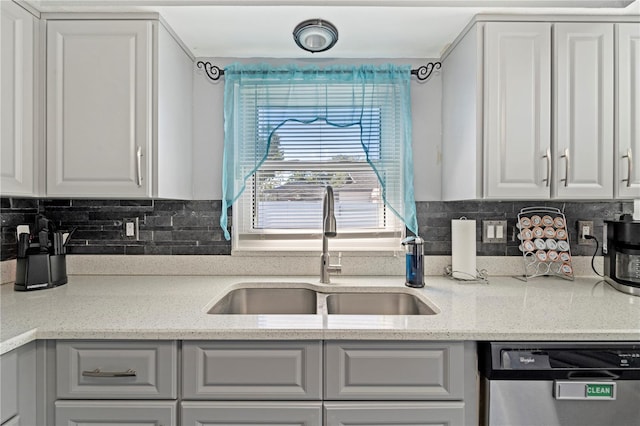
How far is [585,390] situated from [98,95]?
215 cm

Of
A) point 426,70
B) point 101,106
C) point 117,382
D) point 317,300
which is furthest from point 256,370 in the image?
point 426,70

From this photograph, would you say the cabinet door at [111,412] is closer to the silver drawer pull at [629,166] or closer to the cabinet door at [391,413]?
the cabinet door at [391,413]

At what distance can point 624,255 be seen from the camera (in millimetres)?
1585

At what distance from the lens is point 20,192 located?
4.85ft

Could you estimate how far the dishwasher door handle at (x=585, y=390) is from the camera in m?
1.11

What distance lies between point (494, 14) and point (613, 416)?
5.23 feet

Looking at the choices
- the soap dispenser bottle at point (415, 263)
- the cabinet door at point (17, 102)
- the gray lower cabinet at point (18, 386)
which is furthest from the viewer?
the soap dispenser bottle at point (415, 263)

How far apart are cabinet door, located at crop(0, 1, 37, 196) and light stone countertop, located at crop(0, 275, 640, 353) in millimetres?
502

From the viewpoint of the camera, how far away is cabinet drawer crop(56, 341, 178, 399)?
1.14m

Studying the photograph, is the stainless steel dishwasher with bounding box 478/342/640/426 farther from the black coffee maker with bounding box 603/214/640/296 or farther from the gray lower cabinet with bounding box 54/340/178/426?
the gray lower cabinet with bounding box 54/340/178/426

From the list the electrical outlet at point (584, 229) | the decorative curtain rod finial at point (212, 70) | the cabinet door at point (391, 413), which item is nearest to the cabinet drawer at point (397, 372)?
the cabinet door at point (391, 413)

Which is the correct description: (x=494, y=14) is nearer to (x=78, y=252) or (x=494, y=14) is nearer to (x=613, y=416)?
(x=613, y=416)

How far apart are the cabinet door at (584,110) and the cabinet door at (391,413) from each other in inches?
42.1

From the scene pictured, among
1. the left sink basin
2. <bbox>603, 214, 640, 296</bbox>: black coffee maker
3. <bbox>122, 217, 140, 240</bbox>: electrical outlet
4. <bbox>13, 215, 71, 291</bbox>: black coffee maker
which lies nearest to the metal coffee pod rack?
<bbox>603, 214, 640, 296</bbox>: black coffee maker
